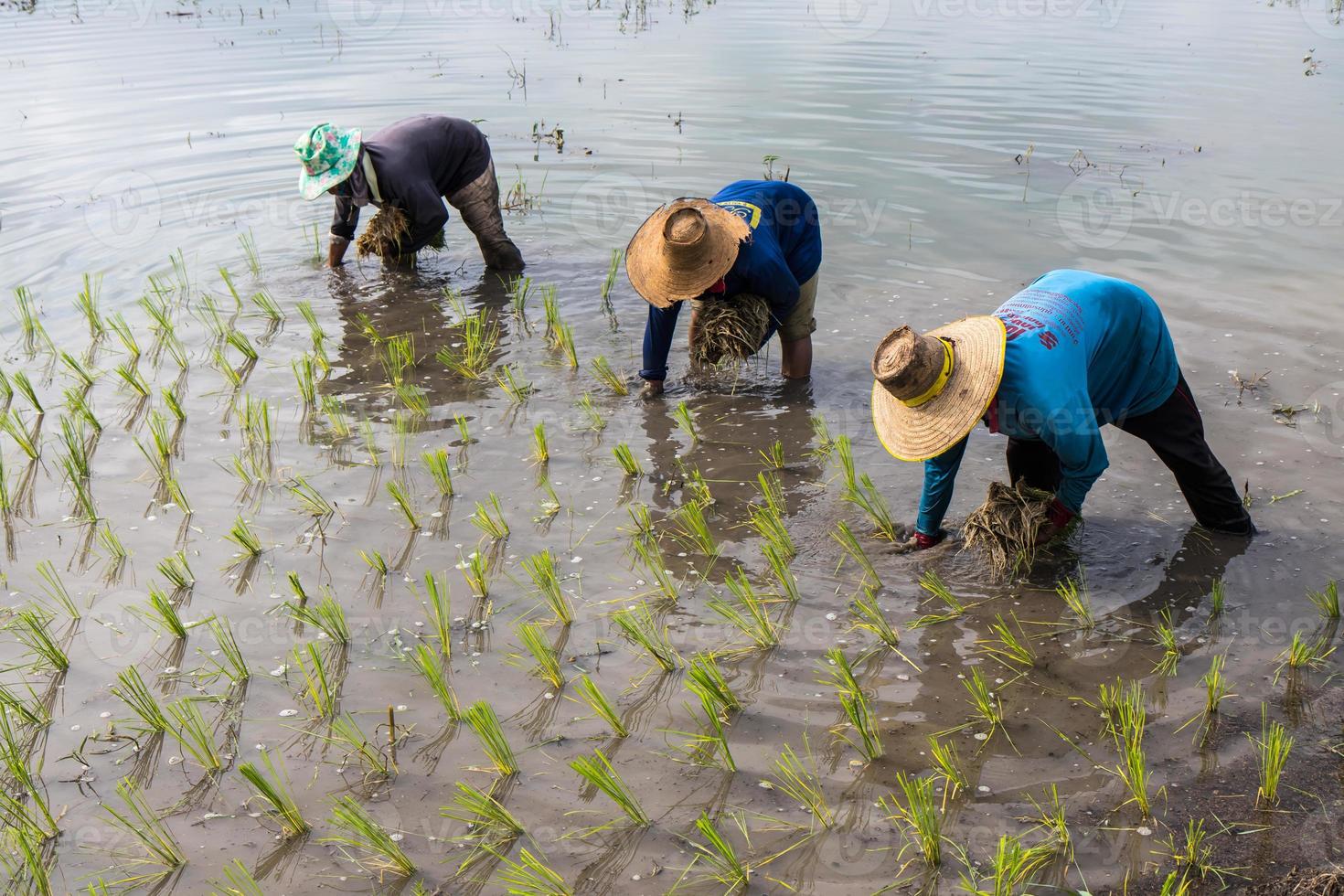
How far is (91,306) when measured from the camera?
257 inches

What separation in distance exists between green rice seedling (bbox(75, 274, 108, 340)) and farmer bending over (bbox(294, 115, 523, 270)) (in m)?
1.53

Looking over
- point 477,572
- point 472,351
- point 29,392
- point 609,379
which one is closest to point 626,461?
point 609,379

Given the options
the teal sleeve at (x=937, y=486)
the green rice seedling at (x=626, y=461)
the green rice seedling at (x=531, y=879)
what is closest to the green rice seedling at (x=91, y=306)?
the green rice seedling at (x=626, y=461)

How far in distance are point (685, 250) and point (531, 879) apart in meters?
2.65

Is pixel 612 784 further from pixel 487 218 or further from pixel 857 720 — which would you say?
pixel 487 218

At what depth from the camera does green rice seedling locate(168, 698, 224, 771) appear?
3.12 metres

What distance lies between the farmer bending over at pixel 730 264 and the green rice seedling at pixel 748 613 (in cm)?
135

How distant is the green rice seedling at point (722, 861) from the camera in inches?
104

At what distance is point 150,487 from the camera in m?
4.74

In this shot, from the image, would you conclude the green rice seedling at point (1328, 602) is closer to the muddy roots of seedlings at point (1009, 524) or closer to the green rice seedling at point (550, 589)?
the muddy roots of seedlings at point (1009, 524)

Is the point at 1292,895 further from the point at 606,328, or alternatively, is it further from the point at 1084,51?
the point at 1084,51

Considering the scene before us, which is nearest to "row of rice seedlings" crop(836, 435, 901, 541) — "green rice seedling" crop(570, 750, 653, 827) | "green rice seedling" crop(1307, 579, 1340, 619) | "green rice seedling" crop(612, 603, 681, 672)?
"green rice seedling" crop(612, 603, 681, 672)

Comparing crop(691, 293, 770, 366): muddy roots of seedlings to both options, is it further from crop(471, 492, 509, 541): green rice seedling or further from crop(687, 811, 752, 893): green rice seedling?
crop(687, 811, 752, 893): green rice seedling

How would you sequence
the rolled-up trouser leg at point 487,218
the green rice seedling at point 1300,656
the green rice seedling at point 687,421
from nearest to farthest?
the green rice seedling at point 1300,656 → the green rice seedling at point 687,421 → the rolled-up trouser leg at point 487,218
